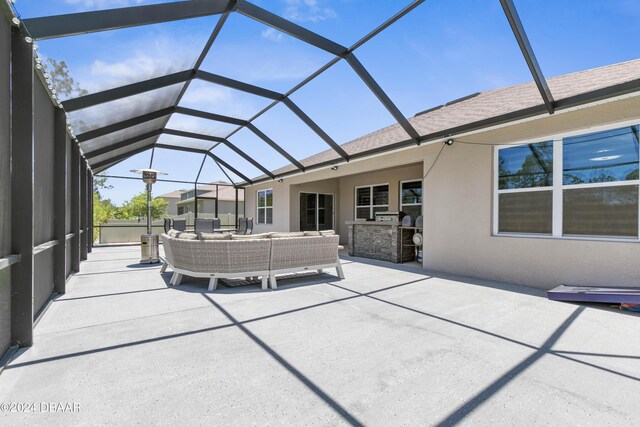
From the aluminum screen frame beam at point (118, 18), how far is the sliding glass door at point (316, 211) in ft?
29.1

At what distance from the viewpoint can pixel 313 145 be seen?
9.12m

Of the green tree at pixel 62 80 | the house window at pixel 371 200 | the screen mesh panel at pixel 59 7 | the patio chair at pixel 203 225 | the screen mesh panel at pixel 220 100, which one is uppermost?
the screen mesh panel at pixel 220 100

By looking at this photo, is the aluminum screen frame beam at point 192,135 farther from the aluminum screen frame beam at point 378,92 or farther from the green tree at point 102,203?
the green tree at point 102,203

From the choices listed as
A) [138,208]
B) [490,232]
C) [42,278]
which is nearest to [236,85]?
[42,278]

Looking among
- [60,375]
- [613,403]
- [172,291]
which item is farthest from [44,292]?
[613,403]

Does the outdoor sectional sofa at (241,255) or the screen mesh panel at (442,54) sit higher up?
the screen mesh panel at (442,54)

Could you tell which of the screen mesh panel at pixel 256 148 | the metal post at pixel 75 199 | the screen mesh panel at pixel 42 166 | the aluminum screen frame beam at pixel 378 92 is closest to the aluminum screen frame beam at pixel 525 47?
the aluminum screen frame beam at pixel 378 92

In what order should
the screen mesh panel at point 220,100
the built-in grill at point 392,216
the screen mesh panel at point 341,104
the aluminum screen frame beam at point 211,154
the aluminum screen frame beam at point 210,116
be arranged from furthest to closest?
the aluminum screen frame beam at point 211,154 → the built-in grill at point 392,216 → the aluminum screen frame beam at point 210,116 → the screen mesh panel at point 220,100 → the screen mesh panel at point 341,104

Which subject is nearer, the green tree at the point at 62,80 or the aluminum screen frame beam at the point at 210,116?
the green tree at the point at 62,80

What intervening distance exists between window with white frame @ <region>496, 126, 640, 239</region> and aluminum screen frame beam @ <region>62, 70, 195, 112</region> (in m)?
6.11

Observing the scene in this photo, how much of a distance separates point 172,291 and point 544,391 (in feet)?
15.1

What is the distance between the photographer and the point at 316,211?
1279 cm

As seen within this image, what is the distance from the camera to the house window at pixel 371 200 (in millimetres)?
10774

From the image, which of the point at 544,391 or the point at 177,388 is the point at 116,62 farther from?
the point at 544,391
